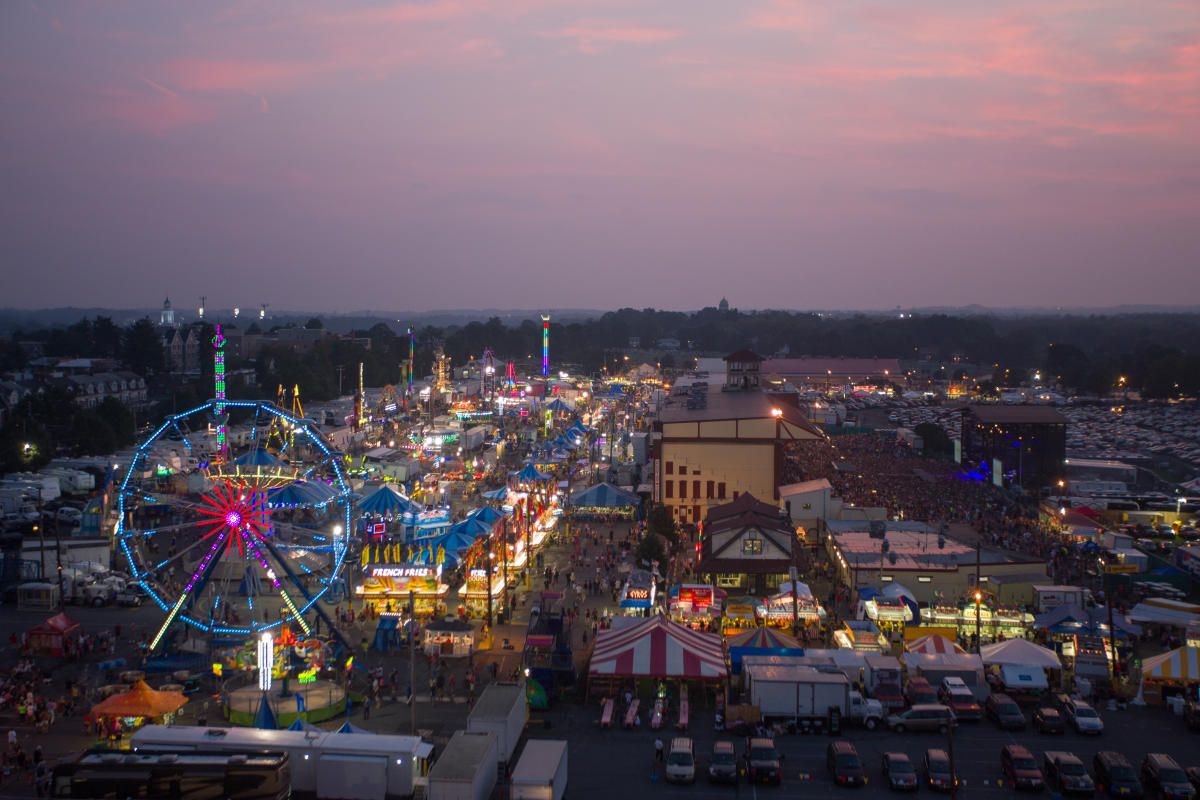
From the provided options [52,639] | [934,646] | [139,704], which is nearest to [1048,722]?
[934,646]

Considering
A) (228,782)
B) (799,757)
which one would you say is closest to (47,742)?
(228,782)

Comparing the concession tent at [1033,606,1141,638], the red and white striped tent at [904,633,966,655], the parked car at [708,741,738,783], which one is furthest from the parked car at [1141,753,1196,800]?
the concession tent at [1033,606,1141,638]

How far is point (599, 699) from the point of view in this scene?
14.2 metres

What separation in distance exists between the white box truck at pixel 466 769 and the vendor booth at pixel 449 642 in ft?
16.3

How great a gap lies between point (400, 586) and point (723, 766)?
931cm

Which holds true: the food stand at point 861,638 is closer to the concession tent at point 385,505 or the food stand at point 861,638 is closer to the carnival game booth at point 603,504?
the concession tent at point 385,505

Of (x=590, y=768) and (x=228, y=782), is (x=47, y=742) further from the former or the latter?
(x=590, y=768)

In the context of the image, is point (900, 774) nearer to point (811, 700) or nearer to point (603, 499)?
point (811, 700)

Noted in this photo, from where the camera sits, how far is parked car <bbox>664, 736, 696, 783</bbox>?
11.4 metres

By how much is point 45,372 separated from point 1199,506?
52580 millimetres

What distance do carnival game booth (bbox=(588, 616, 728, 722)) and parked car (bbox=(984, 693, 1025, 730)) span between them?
135 inches

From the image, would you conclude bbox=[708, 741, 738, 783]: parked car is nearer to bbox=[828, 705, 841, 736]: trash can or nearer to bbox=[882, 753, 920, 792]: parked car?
bbox=[882, 753, 920, 792]: parked car

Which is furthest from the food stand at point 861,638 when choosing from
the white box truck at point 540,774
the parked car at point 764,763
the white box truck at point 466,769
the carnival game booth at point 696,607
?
the white box truck at point 466,769

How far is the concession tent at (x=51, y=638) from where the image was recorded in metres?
16.3
